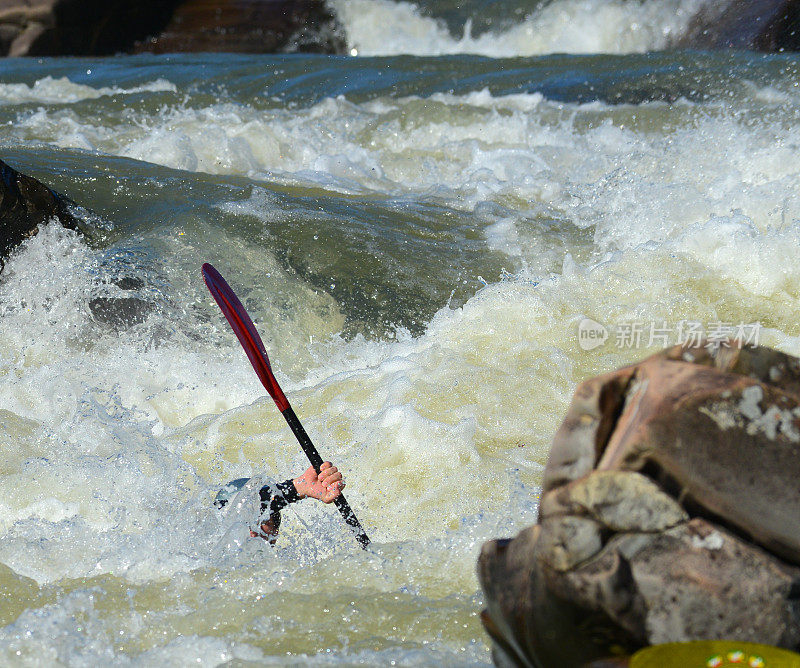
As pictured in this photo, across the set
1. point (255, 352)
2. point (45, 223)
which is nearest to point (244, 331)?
point (255, 352)

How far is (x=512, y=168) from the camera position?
5656 millimetres

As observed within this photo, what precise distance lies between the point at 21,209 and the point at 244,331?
2.01 metres

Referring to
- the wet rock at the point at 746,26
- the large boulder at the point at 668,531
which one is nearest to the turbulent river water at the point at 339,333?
the large boulder at the point at 668,531

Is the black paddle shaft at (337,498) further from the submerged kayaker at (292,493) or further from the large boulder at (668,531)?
the large boulder at (668,531)

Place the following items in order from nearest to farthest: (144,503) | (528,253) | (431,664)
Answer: (431,664) → (144,503) → (528,253)

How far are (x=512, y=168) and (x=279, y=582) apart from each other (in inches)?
163

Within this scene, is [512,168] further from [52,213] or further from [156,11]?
[156,11]

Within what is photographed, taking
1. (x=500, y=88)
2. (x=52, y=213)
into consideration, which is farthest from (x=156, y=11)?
(x=52, y=213)

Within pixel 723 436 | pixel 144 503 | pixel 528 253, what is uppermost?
pixel 723 436

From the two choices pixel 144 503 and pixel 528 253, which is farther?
pixel 528 253

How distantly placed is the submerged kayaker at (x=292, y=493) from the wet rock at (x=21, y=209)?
2.05m

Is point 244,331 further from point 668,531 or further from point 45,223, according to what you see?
point 45,223

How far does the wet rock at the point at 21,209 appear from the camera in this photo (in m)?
3.67

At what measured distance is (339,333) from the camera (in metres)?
3.60
